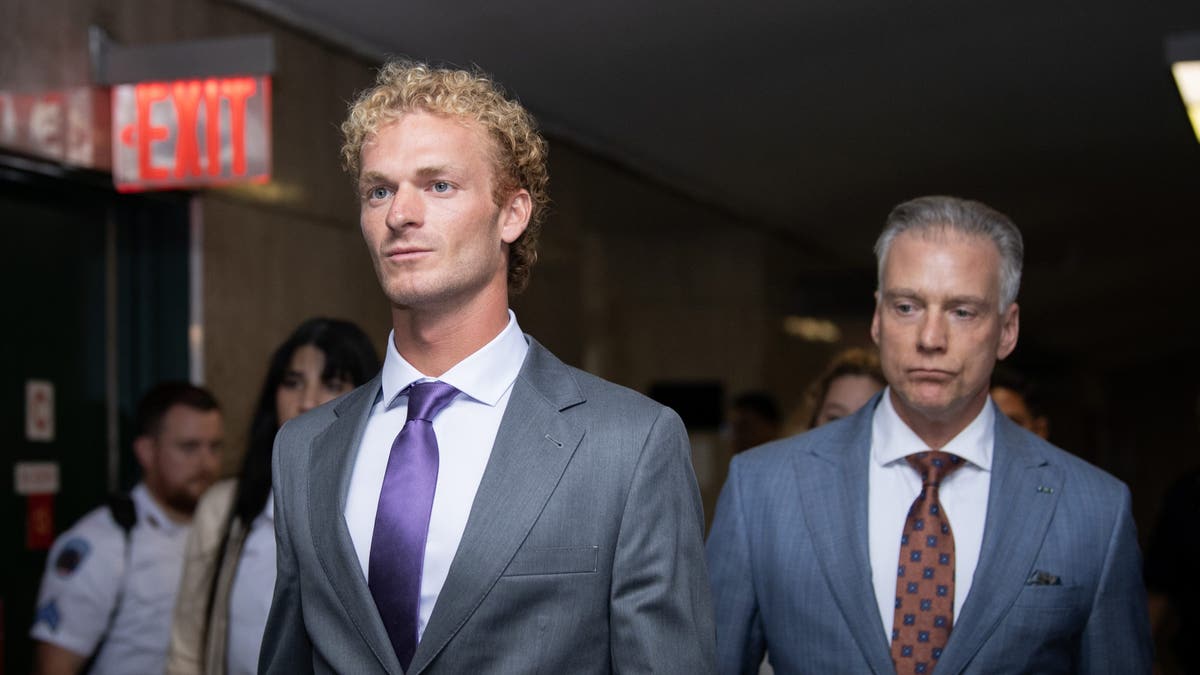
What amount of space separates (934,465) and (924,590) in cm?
23

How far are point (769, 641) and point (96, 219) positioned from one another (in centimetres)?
346

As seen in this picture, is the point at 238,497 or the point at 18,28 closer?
the point at 238,497

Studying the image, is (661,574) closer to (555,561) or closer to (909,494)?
(555,561)

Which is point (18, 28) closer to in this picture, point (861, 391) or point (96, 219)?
point (96, 219)

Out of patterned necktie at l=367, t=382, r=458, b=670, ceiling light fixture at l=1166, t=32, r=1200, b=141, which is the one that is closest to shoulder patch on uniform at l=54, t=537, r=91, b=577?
patterned necktie at l=367, t=382, r=458, b=670

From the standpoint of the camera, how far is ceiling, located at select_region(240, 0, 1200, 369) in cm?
602

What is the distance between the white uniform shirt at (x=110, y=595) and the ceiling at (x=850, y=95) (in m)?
2.31

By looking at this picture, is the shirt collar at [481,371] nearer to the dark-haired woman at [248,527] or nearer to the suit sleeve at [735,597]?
the suit sleeve at [735,597]

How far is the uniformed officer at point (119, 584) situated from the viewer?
392cm

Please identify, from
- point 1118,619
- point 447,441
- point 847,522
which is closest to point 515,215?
point 447,441

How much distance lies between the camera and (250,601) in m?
3.35

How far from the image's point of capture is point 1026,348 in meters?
19.6

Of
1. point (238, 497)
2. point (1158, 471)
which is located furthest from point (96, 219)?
point (1158, 471)

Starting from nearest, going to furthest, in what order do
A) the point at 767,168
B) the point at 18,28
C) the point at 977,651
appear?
the point at 977,651, the point at 18,28, the point at 767,168
